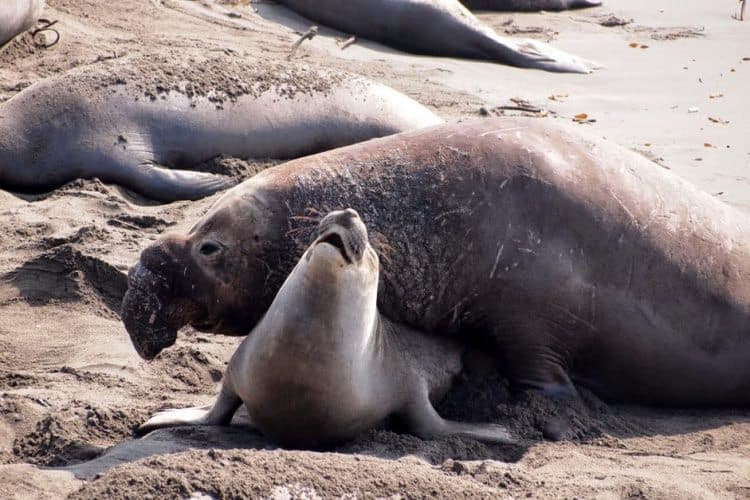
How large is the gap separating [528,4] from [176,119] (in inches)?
281

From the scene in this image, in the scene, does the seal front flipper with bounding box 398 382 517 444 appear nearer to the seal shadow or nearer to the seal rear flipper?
the seal shadow

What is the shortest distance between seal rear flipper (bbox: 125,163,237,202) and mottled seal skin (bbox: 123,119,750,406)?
2.46m

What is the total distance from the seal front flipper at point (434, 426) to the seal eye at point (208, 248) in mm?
959

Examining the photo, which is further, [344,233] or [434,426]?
[434,426]

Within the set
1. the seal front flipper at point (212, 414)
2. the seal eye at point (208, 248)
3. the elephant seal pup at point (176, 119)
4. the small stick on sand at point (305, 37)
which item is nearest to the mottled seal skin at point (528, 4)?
the small stick on sand at point (305, 37)

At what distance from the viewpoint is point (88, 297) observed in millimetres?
5754

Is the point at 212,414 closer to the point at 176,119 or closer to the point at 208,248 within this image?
the point at 208,248

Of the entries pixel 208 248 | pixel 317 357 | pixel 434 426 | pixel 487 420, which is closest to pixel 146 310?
pixel 208 248

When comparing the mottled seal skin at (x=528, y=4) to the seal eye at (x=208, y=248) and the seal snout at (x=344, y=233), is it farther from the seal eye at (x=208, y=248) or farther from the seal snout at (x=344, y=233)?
the seal snout at (x=344, y=233)

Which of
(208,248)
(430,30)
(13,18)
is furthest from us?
(430,30)

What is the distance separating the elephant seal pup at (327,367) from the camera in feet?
13.6

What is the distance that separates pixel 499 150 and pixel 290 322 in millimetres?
1402

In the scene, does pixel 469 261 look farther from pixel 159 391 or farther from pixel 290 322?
pixel 159 391

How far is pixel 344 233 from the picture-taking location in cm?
404
